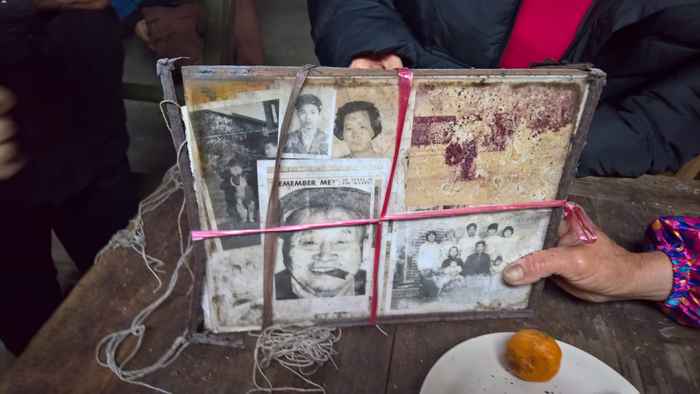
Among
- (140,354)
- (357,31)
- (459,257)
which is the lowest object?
(140,354)

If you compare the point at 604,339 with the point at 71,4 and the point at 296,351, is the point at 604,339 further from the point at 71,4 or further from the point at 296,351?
the point at 71,4

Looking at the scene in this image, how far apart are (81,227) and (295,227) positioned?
→ 0.85 m

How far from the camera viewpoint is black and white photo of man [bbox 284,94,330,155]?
19.5 inches

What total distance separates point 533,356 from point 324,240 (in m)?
0.27

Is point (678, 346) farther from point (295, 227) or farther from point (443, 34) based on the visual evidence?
point (443, 34)

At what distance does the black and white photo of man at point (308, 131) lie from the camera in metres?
0.50

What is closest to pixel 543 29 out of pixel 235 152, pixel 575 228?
pixel 575 228

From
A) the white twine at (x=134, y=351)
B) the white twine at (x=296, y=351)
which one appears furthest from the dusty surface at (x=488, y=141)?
the white twine at (x=134, y=351)

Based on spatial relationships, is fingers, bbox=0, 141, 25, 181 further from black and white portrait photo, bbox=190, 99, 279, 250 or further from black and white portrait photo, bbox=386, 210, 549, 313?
black and white portrait photo, bbox=386, 210, 549, 313

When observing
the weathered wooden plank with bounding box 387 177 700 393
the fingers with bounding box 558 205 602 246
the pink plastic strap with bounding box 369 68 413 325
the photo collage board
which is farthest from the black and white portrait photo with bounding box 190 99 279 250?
the fingers with bounding box 558 205 602 246

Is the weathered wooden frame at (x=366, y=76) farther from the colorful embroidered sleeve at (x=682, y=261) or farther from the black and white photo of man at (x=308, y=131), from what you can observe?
the colorful embroidered sleeve at (x=682, y=261)

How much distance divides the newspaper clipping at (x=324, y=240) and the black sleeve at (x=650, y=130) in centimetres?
57

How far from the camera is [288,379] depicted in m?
0.55

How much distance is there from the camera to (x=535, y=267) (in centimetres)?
62
